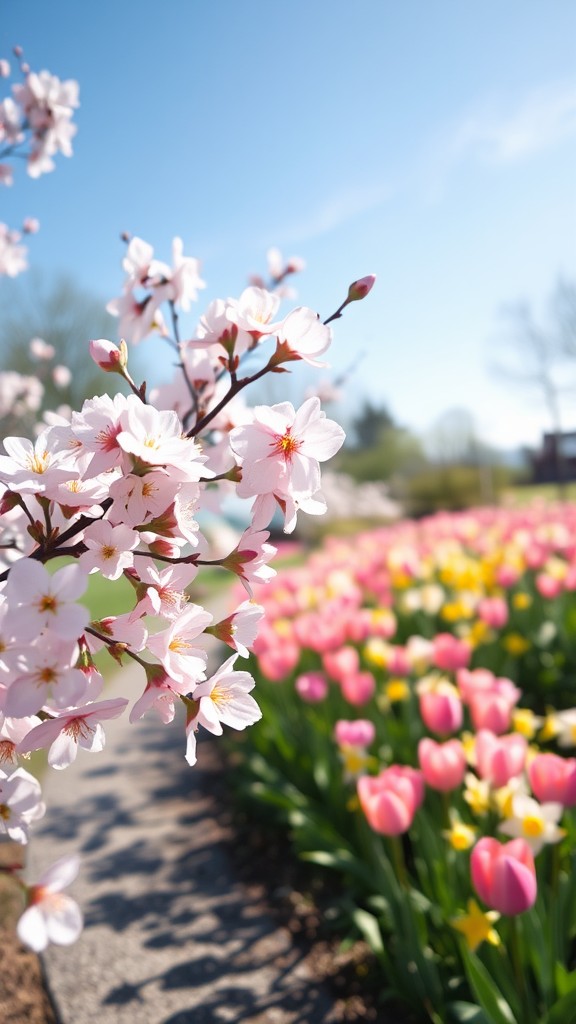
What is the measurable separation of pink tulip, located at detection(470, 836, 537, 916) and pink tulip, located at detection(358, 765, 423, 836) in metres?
0.30

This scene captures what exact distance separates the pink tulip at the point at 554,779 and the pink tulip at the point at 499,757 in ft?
0.27

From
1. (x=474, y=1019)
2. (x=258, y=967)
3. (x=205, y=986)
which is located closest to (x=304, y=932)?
(x=258, y=967)

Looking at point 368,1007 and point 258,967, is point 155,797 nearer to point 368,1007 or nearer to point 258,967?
point 258,967

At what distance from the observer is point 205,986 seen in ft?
6.89

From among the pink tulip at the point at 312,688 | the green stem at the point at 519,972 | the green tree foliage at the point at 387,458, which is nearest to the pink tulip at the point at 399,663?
the pink tulip at the point at 312,688

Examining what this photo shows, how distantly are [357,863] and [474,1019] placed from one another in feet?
2.11

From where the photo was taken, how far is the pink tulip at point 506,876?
1.34 metres

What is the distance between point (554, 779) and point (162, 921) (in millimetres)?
1604

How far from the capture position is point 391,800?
5.52 ft

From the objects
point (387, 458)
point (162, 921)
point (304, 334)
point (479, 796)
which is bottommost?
point (162, 921)

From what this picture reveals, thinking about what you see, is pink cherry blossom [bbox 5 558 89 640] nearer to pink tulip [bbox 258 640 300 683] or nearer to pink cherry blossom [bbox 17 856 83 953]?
pink cherry blossom [bbox 17 856 83 953]

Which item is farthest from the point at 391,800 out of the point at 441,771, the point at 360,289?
the point at 360,289

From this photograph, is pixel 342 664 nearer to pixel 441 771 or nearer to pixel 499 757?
pixel 441 771

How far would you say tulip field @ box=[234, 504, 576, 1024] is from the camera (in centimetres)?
159
